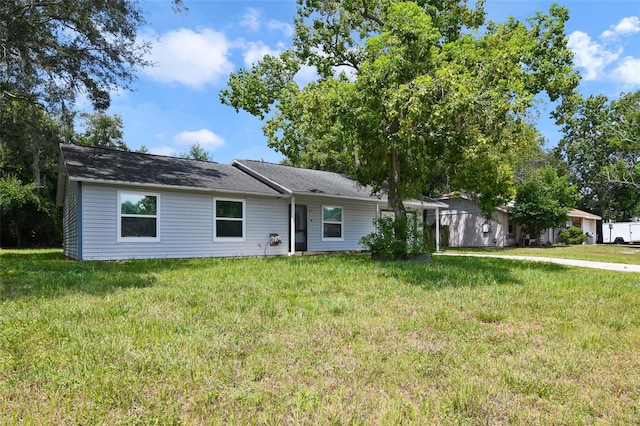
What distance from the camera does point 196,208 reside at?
13070 millimetres

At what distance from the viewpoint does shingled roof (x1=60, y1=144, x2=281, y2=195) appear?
11.3 meters

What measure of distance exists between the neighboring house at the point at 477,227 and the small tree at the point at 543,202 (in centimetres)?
107

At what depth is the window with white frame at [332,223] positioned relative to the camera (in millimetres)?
16500

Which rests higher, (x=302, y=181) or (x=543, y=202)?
(x=302, y=181)

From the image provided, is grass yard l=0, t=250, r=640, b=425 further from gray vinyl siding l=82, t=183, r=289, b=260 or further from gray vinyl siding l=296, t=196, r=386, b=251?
gray vinyl siding l=296, t=196, r=386, b=251

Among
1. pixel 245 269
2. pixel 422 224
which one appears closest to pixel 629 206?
pixel 422 224

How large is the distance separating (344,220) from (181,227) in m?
6.97

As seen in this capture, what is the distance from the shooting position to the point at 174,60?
49.5 ft

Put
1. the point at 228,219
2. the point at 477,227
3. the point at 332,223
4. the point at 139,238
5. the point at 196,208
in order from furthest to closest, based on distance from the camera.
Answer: the point at 477,227, the point at 332,223, the point at 228,219, the point at 196,208, the point at 139,238

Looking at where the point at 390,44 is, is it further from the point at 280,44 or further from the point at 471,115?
the point at 280,44

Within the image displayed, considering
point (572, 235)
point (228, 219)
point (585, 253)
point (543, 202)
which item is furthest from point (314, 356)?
point (572, 235)

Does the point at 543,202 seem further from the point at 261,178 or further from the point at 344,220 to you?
the point at 261,178

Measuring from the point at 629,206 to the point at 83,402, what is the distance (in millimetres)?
50482

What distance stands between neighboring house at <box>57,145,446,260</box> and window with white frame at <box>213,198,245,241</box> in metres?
0.03
